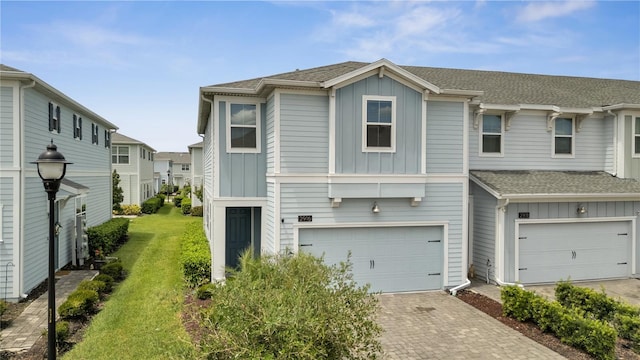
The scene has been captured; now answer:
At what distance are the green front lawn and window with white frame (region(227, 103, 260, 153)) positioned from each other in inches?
171

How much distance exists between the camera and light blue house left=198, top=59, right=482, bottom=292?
424 inches

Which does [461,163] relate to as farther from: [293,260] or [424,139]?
[293,260]

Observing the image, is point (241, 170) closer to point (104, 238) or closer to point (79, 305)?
point (79, 305)

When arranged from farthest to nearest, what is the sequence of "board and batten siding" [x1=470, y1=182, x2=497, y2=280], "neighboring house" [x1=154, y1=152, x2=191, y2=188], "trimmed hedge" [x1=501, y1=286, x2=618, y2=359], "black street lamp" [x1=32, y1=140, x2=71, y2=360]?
"neighboring house" [x1=154, y1=152, x2=191, y2=188]
"board and batten siding" [x1=470, y1=182, x2=497, y2=280]
"trimmed hedge" [x1=501, y1=286, x2=618, y2=359]
"black street lamp" [x1=32, y1=140, x2=71, y2=360]

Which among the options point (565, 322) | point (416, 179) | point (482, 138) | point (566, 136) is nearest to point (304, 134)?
point (416, 179)

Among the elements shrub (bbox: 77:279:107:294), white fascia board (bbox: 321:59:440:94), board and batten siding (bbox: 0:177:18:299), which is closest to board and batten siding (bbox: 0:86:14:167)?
board and batten siding (bbox: 0:177:18:299)

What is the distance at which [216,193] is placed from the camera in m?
11.5

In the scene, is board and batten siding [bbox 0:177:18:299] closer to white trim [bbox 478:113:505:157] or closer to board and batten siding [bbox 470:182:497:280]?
board and batten siding [bbox 470:182:497:280]

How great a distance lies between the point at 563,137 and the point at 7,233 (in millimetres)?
17370

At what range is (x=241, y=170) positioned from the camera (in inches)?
461

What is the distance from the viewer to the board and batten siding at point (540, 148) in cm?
1356

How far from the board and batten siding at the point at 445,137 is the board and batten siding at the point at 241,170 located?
486 cm

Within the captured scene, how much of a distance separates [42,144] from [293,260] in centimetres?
1064

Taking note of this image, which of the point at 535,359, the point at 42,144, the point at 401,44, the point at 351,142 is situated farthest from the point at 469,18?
the point at 42,144
